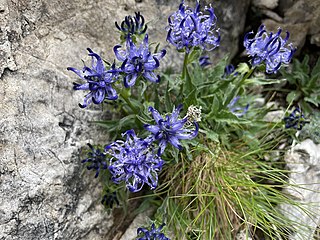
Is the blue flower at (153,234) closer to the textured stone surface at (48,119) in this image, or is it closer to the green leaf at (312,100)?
the textured stone surface at (48,119)

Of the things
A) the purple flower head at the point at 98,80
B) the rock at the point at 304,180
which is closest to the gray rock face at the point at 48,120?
the purple flower head at the point at 98,80

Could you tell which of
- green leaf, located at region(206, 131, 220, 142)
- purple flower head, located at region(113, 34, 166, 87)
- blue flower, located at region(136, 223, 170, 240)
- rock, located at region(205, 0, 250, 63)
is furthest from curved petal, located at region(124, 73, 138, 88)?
rock, located at region(205, 0, 250, 63)

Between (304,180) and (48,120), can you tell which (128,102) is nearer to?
(48,120)

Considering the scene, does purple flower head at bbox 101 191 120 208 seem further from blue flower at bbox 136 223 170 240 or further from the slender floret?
the slender floret

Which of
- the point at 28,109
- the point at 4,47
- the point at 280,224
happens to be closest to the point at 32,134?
the point at 28,109

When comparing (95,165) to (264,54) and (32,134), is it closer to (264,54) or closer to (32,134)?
(32,134)
